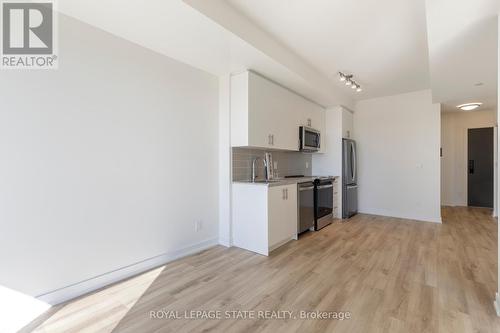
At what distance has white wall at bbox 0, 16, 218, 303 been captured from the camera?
1831mm

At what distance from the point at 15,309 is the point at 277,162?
3.57m

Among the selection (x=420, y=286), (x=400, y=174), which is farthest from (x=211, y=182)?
(x=400, y=174)

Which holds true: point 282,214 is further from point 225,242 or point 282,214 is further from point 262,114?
point 262,114

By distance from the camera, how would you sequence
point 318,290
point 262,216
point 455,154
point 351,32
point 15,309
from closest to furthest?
point 15,309 < point 318,290 < point 351,32 < point 262,216 < point 455,154

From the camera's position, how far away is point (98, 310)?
190 centimetres

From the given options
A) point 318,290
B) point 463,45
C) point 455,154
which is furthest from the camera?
point 455,154

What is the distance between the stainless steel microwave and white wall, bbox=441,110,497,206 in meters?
4.21

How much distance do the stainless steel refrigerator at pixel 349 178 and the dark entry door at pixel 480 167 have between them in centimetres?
344

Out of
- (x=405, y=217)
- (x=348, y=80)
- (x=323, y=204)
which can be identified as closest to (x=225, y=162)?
(x=323, y=204)

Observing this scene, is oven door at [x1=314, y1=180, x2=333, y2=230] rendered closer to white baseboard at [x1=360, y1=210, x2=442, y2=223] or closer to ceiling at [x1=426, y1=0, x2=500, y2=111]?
white baseboard at [x1=360, y1=210, x2=442, y2=223]

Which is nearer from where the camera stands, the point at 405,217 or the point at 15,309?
the point at 15,309

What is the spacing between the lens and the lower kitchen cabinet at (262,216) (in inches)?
120

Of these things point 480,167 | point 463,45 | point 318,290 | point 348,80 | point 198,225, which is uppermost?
point 348,80

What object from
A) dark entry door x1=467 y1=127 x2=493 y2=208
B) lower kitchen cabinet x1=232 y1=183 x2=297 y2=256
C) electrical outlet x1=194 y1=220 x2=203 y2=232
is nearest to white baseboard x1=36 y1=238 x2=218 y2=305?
electrical outlet x1=194 y1=220 x2=203 y2=232
